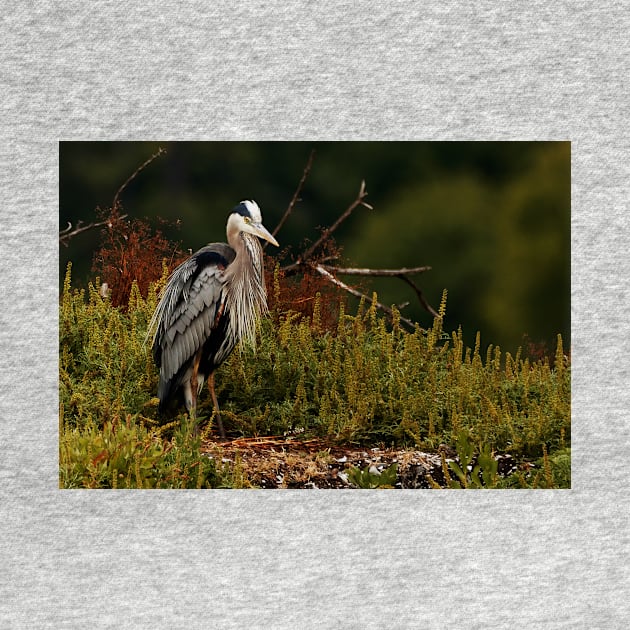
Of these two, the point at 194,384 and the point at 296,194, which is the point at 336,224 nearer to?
the point at 296,194

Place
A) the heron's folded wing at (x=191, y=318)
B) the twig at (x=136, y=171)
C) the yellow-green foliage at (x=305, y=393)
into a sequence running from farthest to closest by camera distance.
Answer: the heron's folded wing at (x=191, y=318)
the twig at (x=136, y=171)
the yellow-green foliage at (x=305, y=393)

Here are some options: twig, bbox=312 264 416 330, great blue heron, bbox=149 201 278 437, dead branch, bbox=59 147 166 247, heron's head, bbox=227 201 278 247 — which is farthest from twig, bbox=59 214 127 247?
twig, bbox=312 264 416 330

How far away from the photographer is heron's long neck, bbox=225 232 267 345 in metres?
4.55

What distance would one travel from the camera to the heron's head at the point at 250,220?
14.4ft

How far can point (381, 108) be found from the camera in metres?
4.13

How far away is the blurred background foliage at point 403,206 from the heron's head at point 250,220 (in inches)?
1.3

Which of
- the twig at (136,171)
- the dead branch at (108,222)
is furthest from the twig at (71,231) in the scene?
the twig at (136,171)

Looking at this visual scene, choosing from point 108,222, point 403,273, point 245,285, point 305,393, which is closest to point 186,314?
point 245,285

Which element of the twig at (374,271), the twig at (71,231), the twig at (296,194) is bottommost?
the twig at (374,271)

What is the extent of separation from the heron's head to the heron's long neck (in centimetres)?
9

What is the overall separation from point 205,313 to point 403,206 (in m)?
0.97

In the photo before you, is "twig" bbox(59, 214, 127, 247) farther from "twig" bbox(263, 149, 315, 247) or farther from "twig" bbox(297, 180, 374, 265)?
"twig" bbox(297, 180, 374, 265)

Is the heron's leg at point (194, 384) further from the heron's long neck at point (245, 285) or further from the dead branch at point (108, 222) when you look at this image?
Answer: the dead branch at point (108, 222)

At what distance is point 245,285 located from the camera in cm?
459
